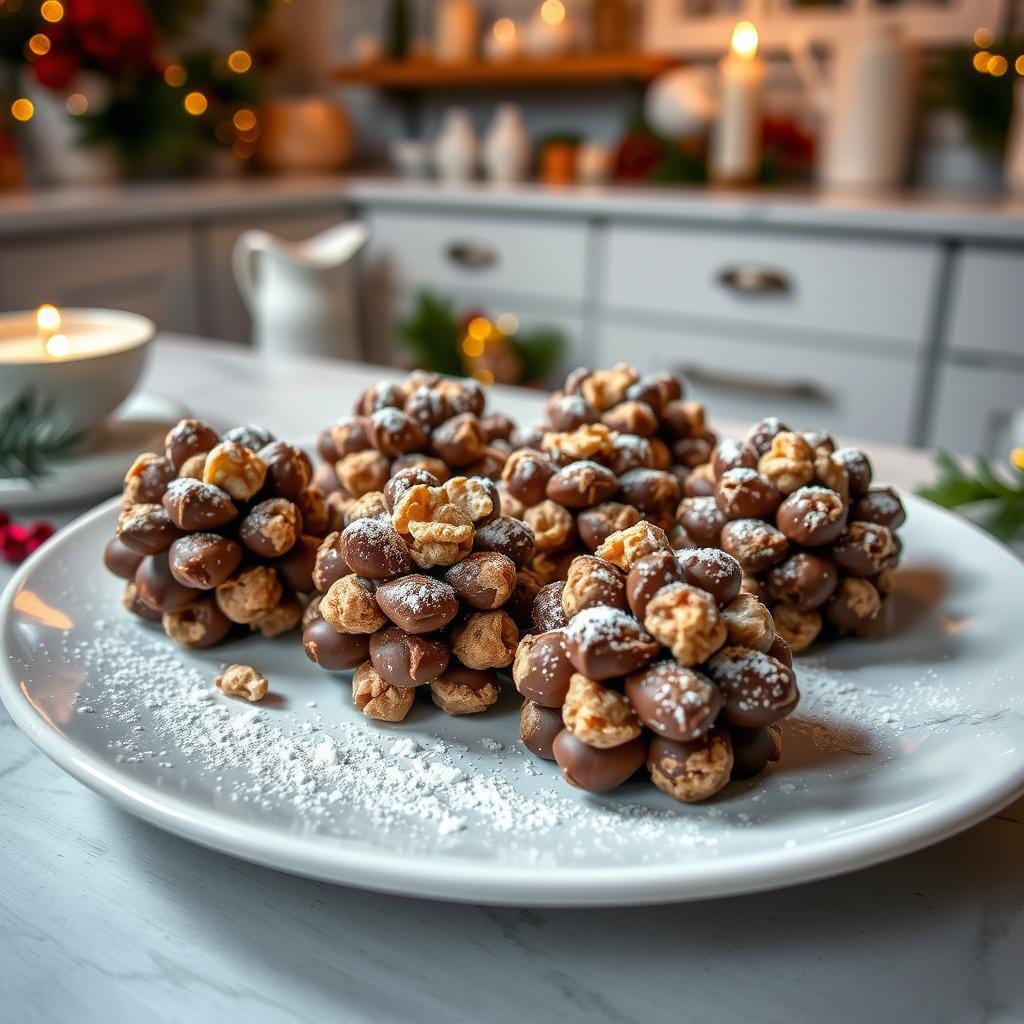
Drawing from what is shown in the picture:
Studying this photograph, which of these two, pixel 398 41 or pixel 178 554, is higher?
pixel 398 41

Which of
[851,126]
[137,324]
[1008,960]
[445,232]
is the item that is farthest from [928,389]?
[1008,960]

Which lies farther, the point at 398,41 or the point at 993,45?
the point at 398,41

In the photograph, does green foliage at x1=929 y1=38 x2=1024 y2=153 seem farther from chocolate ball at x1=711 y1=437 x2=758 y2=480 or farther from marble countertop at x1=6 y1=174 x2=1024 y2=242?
chocolate ball at x1=711 y1=437 x2=758 y2=480

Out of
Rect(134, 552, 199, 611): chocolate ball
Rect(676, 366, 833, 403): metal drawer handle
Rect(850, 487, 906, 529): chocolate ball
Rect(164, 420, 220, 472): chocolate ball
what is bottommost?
Rect(676, 366, 833, 403): metal drawer handle

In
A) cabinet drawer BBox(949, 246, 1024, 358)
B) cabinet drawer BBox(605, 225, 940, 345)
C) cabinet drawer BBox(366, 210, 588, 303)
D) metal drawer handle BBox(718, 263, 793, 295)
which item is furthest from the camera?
cabinet drawer BBox(366, 210, 588, 303)

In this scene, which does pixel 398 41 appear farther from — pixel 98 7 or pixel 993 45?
pixel 993 45

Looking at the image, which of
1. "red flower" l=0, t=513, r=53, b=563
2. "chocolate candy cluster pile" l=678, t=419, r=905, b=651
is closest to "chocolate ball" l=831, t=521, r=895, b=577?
"chocolate candy cluster pile" l=678, t=419, r=905, b=651
